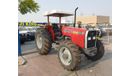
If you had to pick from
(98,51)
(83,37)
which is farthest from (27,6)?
(83,37)

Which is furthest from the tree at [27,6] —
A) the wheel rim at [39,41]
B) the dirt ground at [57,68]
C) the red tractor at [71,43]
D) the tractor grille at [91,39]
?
the tractor grille at [91,39]

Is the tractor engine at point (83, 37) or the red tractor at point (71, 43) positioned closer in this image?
the red tractor at point (71, 43)

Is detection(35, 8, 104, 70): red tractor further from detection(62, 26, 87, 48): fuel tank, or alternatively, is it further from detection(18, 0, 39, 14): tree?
detection(18, 0, 39, 14): tree

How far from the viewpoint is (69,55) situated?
4.41m

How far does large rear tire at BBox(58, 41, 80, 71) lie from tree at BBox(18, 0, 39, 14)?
16.0ft

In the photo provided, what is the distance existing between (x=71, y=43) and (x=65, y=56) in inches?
15.1

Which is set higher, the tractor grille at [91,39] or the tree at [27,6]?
the tree at [27,6]

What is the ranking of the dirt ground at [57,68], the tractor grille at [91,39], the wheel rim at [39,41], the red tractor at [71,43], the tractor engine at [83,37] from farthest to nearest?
the wheel rim at [39,41] < the tractor grille at [91,39] < the tractor engine at [83,37] < the red tractor at [71,43] < the dirt ground at [57,68]

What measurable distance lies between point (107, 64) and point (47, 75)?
1793mm

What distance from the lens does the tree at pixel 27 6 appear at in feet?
29.0

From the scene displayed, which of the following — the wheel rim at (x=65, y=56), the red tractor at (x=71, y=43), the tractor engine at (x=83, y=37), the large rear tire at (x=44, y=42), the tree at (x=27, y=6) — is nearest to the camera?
the red tractor at (x=71, y=43)

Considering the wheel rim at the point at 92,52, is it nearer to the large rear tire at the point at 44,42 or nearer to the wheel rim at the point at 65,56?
the wheel rim at the point at 65,56

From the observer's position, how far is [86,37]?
15.0ft
